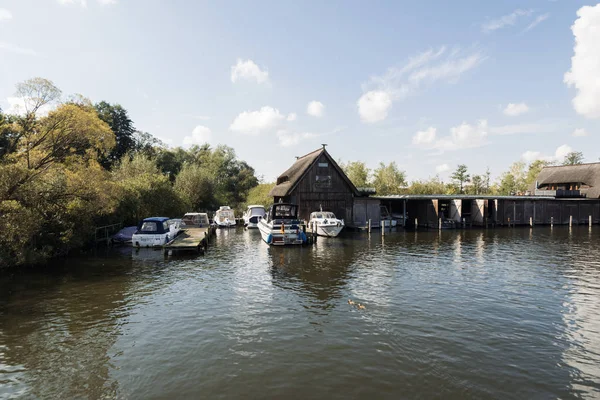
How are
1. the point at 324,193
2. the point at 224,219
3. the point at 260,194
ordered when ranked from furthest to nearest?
the point at 260,194, the point at 224,219, the point at 324,193

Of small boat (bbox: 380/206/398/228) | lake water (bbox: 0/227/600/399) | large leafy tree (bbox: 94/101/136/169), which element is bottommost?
lake water (bbox: 0/227/600/399)

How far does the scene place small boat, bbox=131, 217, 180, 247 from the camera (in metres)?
22.9

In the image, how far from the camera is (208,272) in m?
17.3

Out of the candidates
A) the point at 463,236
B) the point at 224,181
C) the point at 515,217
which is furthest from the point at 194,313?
the point at 224,181

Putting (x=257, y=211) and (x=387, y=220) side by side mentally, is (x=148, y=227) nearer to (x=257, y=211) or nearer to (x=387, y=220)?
Answer: (x=257, y=211)

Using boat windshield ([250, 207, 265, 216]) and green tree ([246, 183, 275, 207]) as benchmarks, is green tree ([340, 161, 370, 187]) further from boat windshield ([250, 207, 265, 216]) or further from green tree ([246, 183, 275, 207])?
boat windshield ([250, 207, 265, 216])

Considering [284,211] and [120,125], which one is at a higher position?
[120,125]

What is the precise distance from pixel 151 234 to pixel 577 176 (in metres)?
Answer: 61.3

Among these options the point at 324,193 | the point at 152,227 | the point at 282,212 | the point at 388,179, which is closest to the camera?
the point at 152,227

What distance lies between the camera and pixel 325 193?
37.8 m

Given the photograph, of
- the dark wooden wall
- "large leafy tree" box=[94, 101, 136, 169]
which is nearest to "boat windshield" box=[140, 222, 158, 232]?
the dark wooden wall

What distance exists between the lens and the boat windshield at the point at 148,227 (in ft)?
76.4

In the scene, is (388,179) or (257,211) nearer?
(257,211)

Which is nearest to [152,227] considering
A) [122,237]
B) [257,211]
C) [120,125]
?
[122,237]
